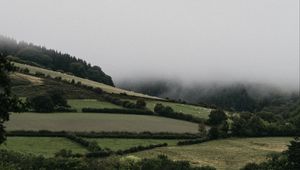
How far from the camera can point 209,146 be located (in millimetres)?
115375

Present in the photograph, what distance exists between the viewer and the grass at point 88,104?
143750 mm

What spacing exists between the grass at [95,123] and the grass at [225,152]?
447 inches

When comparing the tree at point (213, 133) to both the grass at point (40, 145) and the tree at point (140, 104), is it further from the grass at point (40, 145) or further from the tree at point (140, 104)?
the grass at point (40, 145)

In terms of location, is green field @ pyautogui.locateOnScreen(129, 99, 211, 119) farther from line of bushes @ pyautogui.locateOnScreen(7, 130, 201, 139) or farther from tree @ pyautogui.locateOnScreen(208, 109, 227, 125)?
line of bushes @ pyautogui.locateOnScreen(7, 130, 201, 139)

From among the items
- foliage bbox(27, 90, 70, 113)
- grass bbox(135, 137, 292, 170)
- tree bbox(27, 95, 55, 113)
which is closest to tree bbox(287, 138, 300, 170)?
grass bbox(135, 137, 292, 170)

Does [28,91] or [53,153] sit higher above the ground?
[28,91]

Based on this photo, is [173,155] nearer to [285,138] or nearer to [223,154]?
[223,154]

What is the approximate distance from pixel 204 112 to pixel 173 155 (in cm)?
5841

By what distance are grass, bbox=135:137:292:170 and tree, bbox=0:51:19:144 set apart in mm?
48680

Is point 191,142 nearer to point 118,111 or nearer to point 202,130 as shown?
point 202,130

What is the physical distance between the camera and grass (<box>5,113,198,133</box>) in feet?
382

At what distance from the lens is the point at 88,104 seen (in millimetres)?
147500

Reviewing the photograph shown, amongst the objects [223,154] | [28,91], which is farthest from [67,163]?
[28,91]

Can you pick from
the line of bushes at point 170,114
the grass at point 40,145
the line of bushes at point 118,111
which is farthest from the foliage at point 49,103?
the grass at point 40,145
